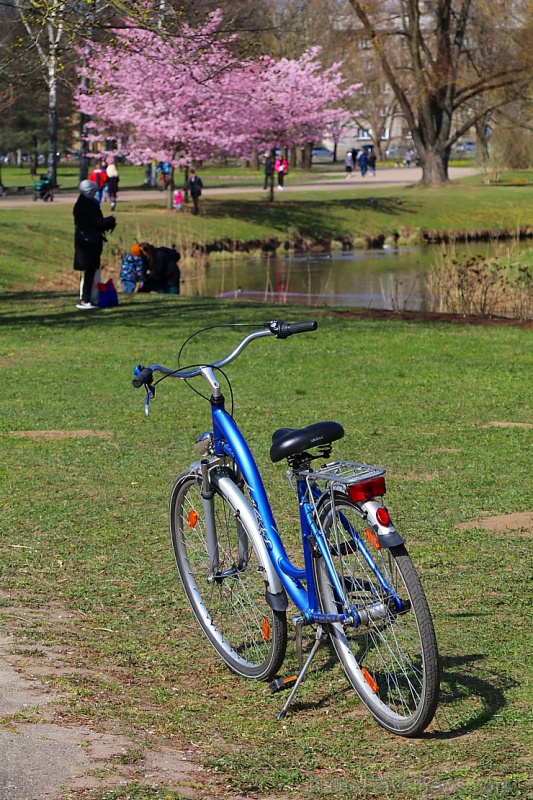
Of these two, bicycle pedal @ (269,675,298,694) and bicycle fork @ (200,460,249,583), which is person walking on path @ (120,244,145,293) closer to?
bicycle fork @ (200,460,249,583)

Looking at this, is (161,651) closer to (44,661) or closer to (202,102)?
(44,661)

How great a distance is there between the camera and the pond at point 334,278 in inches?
1064

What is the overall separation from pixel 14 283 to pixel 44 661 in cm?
2381

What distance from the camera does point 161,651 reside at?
5539mm

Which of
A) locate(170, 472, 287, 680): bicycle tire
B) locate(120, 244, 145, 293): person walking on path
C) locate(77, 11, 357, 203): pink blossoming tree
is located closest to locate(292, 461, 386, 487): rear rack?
locate(170, 472, 287, 680): bicycle tire

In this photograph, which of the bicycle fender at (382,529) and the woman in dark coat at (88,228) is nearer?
the bicycle fender at (382,529)

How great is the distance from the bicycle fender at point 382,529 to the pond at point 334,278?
17566 mm

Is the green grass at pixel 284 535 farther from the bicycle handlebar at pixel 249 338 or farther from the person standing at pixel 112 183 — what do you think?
the person standing at pixel 112 183

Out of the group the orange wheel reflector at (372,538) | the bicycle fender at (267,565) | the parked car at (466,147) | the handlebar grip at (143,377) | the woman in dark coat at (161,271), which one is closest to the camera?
the orange wheel reflector at (372,538)

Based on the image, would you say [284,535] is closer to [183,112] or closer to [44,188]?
[183,112]

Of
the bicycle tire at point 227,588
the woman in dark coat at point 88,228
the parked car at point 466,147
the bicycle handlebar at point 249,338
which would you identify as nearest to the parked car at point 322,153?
the parked car at point 466,147

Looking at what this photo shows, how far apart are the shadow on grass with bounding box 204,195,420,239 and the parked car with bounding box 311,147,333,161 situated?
214 ft

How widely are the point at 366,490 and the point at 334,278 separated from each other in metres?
28.1

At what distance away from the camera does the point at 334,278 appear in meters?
32.3
